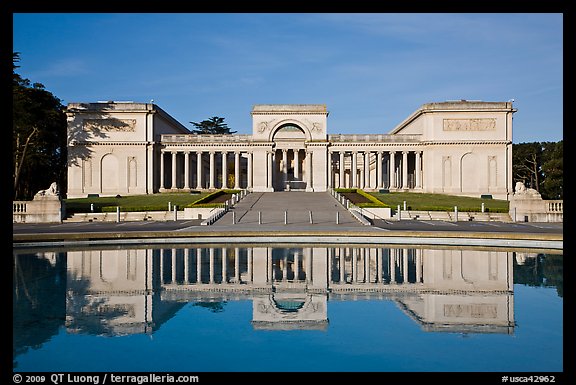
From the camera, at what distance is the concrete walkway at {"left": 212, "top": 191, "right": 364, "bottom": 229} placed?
3484 cm

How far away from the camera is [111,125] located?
7250 cm

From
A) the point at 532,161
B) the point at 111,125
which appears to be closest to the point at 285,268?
the point at 111,125

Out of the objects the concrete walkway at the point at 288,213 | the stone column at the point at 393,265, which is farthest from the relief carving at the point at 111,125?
the stone column at the point at 393,265

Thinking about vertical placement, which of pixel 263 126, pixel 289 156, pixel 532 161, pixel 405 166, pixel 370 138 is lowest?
pixel 405 166

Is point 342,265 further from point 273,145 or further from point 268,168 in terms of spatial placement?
point 273,145

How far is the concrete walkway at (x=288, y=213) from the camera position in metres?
34.8

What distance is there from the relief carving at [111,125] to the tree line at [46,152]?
4.57 m

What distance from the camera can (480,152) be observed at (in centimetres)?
7344

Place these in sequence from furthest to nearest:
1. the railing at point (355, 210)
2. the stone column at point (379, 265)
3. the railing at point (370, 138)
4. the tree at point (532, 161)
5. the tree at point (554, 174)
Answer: the tree at point (532, 161) → the railing at point (370, 138) → the tree at point (554, 174) → the railing at point (355, 210) → the stone column at point (379, 265)

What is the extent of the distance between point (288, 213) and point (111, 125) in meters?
42.4

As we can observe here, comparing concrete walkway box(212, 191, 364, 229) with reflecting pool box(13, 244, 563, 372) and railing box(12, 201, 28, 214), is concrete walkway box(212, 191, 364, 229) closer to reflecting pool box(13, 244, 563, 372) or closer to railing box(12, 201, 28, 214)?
reflecting pool box(13, 244, 563, 372)

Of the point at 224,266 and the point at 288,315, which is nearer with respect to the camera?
the point at 288,315

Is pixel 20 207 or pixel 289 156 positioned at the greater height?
pixel 289 156

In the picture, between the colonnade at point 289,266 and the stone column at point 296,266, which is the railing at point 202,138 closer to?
the colonnade at point 289,266
